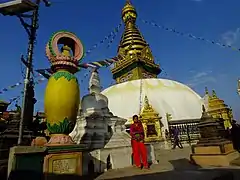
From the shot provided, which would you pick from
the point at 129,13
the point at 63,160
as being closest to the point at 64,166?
the point at 63,160

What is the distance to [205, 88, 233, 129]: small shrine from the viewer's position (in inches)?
707

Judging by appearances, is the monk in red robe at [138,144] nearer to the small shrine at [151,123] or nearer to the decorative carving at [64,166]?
the decorative carving at [64,166]

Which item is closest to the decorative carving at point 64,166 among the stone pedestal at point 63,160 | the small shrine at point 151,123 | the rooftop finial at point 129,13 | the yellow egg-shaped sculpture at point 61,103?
the stone pedestal at point 63,160

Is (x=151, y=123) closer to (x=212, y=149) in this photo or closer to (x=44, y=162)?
(x=212, y=149)

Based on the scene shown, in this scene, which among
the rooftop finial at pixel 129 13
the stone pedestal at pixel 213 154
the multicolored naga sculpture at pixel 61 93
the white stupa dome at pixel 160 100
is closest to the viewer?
the multicolored naga sculpture at pixel 61 93

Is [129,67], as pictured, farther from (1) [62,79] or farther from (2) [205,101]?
(1) [62,79]

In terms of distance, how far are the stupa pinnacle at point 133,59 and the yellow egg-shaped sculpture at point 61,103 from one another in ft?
65.8

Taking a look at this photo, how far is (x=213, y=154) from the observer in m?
6.11

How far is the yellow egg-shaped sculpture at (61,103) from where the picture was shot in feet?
14.3

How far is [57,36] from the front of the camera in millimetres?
5121

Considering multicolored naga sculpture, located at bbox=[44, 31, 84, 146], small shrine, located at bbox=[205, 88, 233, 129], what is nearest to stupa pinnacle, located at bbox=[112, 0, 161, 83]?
small shrine, located at bbox=[205, 88, 233, 129]

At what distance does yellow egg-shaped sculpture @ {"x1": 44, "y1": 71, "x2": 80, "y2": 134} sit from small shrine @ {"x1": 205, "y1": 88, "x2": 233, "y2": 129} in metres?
16.7

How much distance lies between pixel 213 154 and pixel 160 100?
1230 centimetres

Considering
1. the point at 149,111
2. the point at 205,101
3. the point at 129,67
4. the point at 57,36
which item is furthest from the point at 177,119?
the point at 57,36
